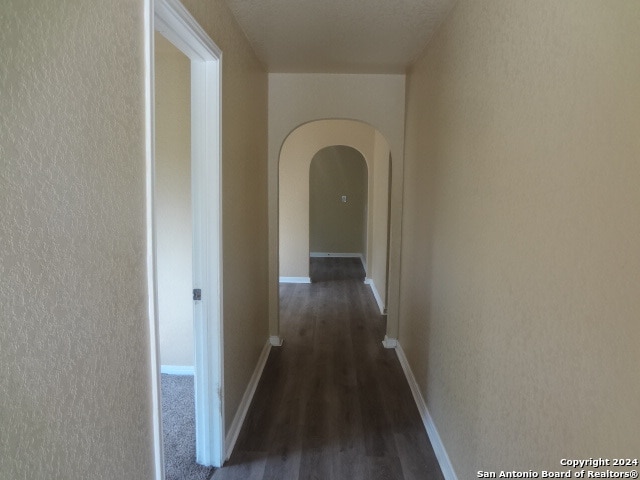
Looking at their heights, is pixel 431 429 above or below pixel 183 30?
below

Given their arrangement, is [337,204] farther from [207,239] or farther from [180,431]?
[207,239]

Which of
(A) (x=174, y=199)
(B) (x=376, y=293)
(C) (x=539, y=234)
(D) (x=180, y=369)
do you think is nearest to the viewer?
(C) (x=539, y=234)

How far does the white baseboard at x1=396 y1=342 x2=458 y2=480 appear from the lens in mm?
2254

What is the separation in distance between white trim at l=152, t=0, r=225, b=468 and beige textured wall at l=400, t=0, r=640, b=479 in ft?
3.78

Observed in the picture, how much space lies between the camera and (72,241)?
95cm

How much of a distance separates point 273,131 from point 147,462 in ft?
9.63

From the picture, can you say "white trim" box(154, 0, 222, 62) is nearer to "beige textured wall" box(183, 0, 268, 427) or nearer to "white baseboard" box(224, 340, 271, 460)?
"beige textured wall" box(183, 0, 268, 427)

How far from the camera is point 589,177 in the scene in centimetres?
102

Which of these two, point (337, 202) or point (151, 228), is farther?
point (337, 202)

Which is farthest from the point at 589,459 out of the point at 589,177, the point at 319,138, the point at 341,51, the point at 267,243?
the point at 319,138

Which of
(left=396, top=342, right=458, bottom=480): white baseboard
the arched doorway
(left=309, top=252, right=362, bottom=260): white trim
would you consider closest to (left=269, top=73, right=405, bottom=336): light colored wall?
(left=396, top=342, right=458, bottom=480): white baseboard

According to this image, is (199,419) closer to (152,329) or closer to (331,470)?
(331,470)

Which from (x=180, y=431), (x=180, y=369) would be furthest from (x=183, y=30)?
(x=180, y=369)

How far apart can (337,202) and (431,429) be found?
6889 millimetres
